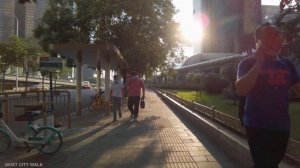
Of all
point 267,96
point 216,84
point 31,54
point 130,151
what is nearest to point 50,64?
point 130,151

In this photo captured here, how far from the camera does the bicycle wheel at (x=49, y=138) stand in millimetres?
8539

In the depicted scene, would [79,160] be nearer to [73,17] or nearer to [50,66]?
[50,66]

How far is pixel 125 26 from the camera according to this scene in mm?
31641

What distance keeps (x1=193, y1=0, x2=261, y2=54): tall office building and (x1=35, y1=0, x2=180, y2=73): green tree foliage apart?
101 ft

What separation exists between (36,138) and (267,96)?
564 centimetres

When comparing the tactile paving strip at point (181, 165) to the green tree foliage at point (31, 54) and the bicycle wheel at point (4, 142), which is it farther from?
the green tree foliage at point (31, 54)

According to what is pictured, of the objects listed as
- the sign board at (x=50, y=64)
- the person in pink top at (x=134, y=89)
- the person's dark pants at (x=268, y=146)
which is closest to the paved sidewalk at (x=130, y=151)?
the sign board at (x=50, y=64)

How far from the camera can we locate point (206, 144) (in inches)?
395

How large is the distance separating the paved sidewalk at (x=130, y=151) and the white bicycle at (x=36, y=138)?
0.52 ft

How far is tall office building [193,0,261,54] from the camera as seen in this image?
258 feet

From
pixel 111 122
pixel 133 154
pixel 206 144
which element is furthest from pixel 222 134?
pixel 111 122

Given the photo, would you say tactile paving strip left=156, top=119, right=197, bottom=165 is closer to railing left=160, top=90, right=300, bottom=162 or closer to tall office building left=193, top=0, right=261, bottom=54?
railing left=160, top=90, right=300, bottom=162

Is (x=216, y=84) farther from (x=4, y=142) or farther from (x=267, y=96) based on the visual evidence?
(x=267, y=96)

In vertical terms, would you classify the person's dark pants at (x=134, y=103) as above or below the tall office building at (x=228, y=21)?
below
